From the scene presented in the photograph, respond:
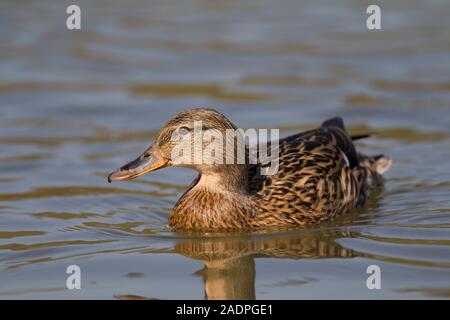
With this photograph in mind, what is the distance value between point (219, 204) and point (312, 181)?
1009 mm

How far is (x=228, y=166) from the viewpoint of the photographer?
9.91 meters

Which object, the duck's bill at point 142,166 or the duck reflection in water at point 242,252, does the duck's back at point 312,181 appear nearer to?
the duck reflection in water at point 242,252

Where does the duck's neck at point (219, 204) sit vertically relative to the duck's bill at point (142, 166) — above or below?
below

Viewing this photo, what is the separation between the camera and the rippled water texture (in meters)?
8.67

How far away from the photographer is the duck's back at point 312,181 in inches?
397

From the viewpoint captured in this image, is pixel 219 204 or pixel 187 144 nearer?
pixel 187 144

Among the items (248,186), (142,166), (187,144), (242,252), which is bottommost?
(242,252)

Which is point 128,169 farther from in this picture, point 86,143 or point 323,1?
point 323,1

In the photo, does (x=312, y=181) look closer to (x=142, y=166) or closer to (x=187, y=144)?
(x=187, y=144)

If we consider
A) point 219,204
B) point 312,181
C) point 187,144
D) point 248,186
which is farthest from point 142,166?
point 312,181

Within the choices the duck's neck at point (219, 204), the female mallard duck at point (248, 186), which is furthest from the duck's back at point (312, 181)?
the duck's neck at point (219, 204)

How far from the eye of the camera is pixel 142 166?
385 inches

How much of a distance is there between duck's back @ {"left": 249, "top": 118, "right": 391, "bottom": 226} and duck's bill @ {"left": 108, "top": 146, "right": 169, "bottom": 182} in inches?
40.0

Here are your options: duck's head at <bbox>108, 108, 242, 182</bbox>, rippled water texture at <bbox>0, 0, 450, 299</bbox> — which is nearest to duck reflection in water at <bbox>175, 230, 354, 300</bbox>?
rippled water texture at <bbox>0, 0, 450, 299</bbox>
